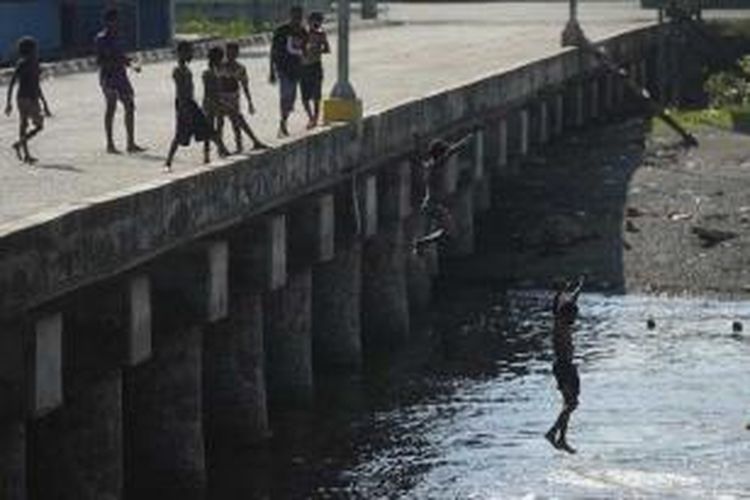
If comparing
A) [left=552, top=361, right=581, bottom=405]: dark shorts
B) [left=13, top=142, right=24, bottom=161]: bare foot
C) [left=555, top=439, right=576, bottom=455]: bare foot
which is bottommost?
[left=555, top=439, right=576, bottom=455]: bare foot

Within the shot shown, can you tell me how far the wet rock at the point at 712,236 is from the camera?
146 ft

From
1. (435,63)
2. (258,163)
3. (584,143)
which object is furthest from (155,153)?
(584,143)

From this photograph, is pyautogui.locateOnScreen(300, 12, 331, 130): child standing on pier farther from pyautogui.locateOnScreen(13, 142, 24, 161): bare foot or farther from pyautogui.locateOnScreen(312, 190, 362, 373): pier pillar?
pyautogui.locateOnScreen(13, 142, 24, 161): bare foot

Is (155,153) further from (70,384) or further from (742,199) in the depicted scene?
(742,199)

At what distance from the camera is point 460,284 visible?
4438 cm

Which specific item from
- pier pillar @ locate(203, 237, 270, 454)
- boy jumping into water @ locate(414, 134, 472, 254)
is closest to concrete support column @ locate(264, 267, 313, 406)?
boy jumping into water @ locate(414, 134, 472, 254)

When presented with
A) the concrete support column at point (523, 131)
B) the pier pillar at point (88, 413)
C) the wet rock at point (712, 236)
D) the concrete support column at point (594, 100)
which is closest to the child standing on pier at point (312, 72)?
the pier pillar at point (88, 413)

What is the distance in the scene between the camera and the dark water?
27.8 meters

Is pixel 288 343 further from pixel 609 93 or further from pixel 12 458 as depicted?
pixel 609 93

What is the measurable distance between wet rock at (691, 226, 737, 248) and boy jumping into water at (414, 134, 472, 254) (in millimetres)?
5719

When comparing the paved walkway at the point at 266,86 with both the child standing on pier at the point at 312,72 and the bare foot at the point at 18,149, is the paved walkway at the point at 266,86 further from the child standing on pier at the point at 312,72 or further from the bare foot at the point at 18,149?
the child standing on pier at the point at 312,72

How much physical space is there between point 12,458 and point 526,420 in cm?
1106

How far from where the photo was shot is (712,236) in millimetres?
44812

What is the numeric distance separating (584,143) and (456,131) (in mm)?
17467
